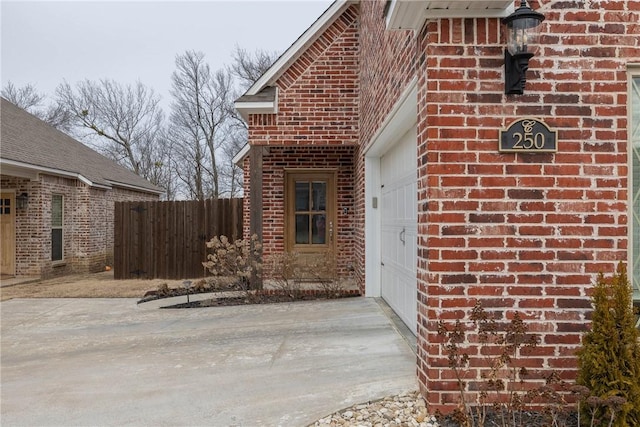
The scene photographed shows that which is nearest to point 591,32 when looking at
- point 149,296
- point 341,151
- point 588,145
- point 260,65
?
point 588,145

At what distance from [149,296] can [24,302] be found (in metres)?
2.16

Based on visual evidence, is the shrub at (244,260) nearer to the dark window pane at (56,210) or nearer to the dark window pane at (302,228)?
the dark window pane at (302,228)

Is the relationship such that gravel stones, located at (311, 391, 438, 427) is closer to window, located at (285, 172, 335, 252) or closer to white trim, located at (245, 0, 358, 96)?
white trim, located at (245, 0, 358, 96)

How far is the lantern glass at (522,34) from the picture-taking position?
283 centimetres

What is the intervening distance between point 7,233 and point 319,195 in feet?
27.7

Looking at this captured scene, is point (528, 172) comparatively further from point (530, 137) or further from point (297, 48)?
point (297, 48)

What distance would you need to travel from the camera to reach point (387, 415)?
304cm

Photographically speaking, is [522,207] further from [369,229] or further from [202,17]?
[202,17]

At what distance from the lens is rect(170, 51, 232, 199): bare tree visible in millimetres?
27219

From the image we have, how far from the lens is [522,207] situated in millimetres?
3082

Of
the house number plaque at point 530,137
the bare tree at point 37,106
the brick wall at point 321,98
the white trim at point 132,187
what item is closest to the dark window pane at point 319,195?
the brick wall at point 321,98

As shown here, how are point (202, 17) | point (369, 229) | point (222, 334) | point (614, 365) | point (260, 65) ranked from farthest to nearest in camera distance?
point (202, 17) → point (260, 65) → point (369, 229) → point (222, 334) → point (614, 365)

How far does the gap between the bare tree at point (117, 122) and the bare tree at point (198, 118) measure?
2357 millimetres

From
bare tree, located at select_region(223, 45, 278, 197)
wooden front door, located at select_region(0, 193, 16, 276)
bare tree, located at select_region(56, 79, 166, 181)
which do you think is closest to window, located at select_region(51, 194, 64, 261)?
wooden front door, located at select_region(0, 193, 16, 276)
